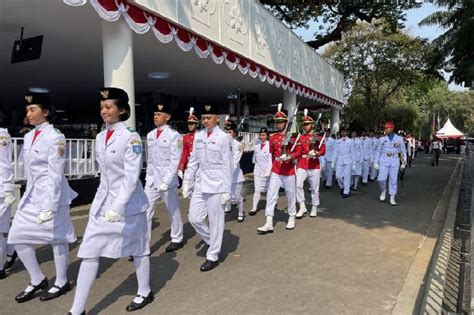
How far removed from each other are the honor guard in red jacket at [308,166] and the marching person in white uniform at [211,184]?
8.72ft

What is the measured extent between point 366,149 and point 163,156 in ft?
31.2

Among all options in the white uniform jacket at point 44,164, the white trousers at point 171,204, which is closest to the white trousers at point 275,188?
the white trousers at point 171,204

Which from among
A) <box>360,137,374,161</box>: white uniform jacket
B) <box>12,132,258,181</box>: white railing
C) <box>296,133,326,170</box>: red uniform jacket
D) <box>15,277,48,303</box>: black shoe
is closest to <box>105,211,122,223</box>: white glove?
<box>15,277,48,303</box>: black shoe

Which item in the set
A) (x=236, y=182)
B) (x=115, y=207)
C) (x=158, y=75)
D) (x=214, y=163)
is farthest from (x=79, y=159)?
(x=115, y=207)

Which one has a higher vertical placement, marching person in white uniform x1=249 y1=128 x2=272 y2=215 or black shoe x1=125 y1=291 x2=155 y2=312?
marching person in white uniform x1=249 y1=128 x2=272 y2=215

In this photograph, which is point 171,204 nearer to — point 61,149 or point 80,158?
point 61,149

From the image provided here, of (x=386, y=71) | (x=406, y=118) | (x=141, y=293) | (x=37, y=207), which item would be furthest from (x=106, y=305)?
(x=406, y=118)

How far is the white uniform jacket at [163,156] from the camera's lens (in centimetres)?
556

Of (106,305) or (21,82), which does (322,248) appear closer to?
(106,305)

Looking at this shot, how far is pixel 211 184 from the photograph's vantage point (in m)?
4.99

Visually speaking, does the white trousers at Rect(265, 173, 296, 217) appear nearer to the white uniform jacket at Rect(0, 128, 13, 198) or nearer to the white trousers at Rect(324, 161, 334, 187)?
the white uniform jacket at Rect(0, 128, 13, 198)

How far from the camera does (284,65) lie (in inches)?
589

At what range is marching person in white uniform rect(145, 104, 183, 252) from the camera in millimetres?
5641

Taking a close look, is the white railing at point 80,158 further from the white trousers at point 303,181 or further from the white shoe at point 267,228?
the white trousers at point 303,181
